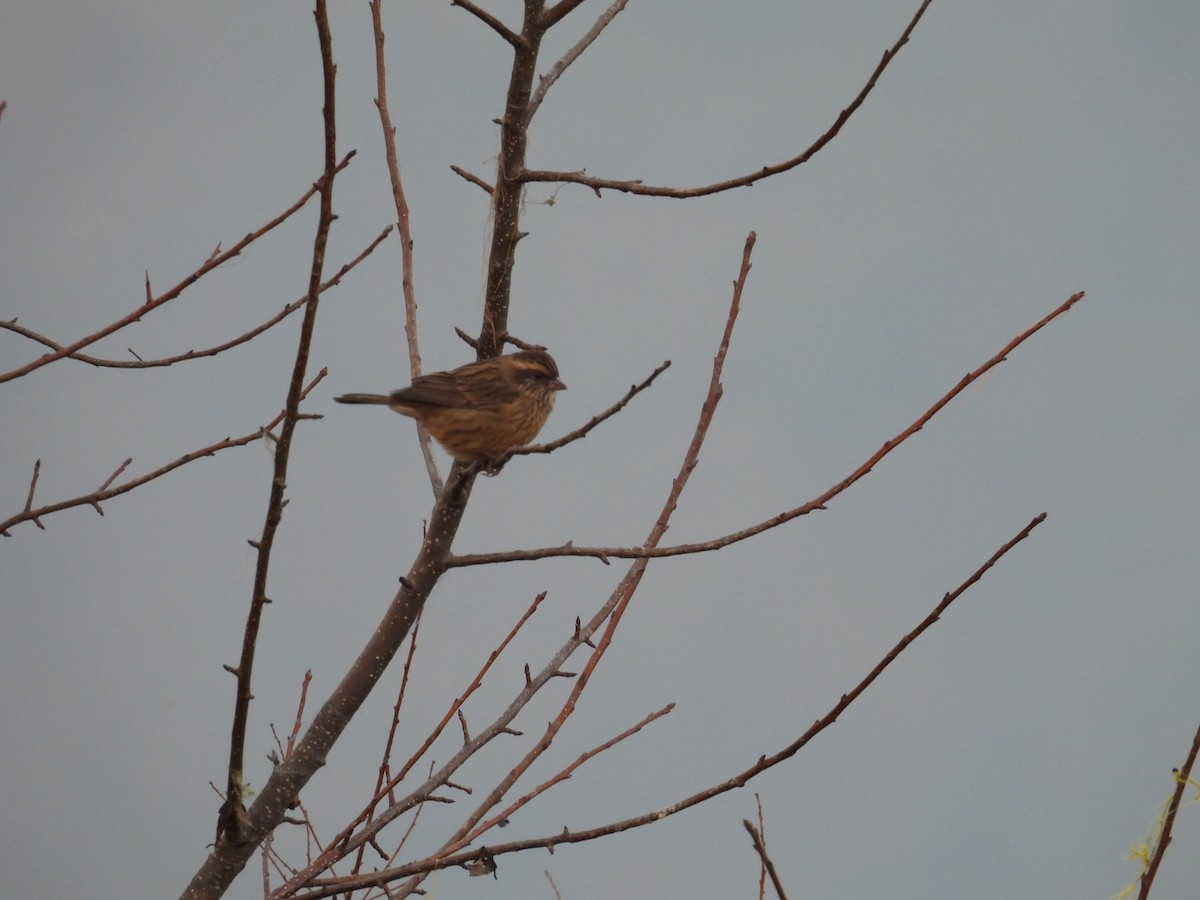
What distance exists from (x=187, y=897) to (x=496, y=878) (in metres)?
0.63

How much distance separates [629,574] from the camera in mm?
2506

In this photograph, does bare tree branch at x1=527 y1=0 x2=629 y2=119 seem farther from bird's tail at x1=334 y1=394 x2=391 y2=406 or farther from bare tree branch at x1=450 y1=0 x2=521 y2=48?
bird's tail at x1=334 y1=394 x2=391 y2=406

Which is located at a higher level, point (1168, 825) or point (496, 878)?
point (496, 878)

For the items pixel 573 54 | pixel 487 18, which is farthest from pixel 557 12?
pixel 573 54

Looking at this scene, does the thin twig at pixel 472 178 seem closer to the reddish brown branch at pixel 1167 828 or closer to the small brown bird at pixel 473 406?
the small brown bird at pixel 473 406

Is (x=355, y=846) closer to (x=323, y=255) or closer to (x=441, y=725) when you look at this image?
(x=441, y=725)

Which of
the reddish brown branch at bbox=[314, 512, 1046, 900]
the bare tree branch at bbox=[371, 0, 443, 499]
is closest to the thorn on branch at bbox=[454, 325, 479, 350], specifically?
the bare tree branch at bbox=[371, 0, 443, 499]

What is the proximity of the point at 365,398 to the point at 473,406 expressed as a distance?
0.40 meters

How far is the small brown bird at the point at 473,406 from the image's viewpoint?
3314 mm

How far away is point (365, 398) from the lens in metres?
3.54

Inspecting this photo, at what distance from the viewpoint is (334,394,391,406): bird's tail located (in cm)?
352

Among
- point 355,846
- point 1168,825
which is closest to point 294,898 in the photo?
point 355,846

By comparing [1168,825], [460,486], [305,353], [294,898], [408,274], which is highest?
[408,274]

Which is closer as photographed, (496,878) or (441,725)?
(496,878)
